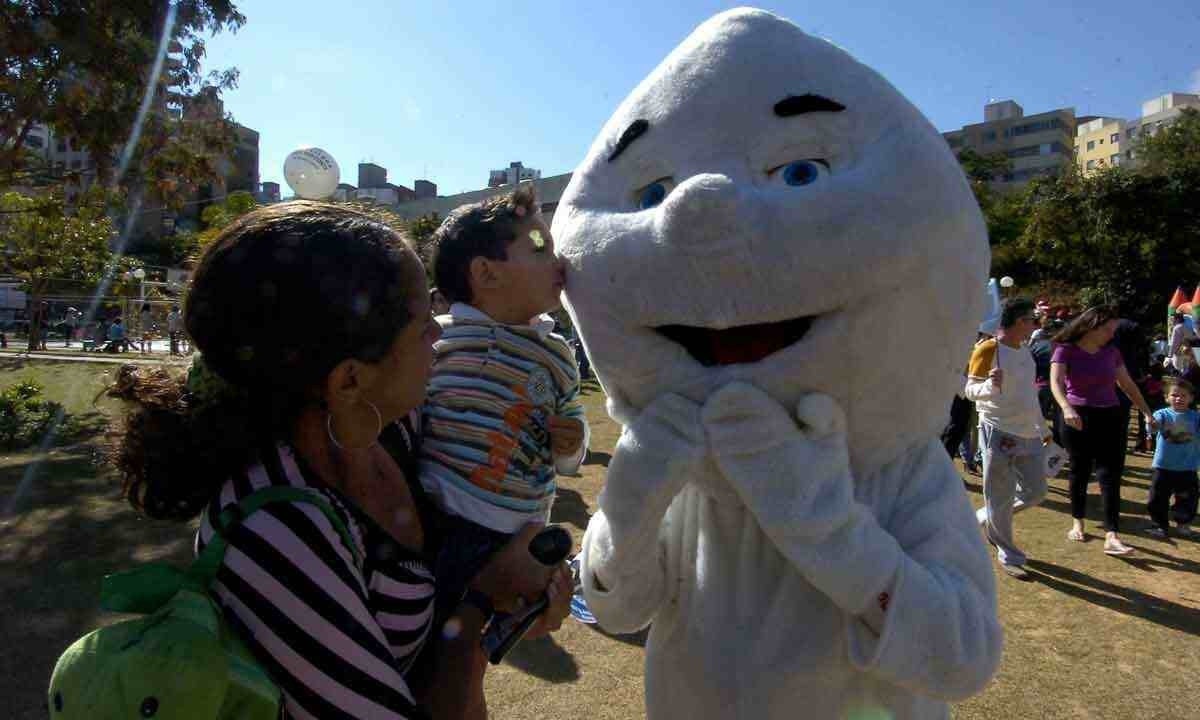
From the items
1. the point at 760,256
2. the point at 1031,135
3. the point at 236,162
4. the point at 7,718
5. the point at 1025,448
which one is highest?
the point at 1031,135

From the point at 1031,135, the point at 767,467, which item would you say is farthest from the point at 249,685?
the point at 1031,135

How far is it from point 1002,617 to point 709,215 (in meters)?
4.33

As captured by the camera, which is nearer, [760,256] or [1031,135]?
[760,256]

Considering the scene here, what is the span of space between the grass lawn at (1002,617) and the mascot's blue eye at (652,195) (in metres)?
1.87

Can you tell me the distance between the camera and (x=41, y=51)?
786 cm

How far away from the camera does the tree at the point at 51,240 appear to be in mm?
10172

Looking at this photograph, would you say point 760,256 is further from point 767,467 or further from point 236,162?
point 236,162

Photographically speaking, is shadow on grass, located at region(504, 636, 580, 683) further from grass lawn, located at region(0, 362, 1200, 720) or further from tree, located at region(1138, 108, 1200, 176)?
tree, located at region(1138, 108, 1200, 176)

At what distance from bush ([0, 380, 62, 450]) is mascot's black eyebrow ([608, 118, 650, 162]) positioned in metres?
9.76

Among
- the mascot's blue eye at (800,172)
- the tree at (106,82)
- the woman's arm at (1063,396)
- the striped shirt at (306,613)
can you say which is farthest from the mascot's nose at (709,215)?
the tree at (106,82)

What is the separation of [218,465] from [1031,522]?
23.3 ft

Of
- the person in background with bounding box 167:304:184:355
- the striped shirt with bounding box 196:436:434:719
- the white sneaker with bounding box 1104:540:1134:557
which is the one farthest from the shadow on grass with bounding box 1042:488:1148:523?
the striped shirt with bounding box 196:436:434:719

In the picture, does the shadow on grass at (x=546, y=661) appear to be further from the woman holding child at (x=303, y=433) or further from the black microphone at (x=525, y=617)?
the woman holding child at (x=303, y=433)

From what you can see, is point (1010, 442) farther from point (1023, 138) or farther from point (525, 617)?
point (1023, 138)
